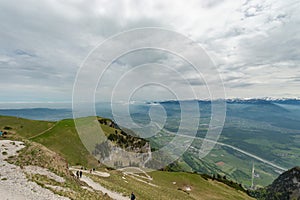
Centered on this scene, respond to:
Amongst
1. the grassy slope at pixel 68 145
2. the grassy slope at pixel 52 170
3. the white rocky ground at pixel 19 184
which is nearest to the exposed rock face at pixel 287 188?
the grassy slope at pixel 68 145

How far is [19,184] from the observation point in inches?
869

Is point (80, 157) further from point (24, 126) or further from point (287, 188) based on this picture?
point (287, 188)

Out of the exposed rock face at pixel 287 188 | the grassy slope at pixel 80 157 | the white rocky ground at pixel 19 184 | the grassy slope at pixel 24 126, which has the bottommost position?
the exposed rock face at pixel 287 188

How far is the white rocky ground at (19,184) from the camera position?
64.6ft

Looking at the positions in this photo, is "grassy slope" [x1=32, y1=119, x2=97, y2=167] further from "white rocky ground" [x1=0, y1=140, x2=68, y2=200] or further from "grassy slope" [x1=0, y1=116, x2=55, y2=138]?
"white rocky ground" [x1=0, y1=140, x2=68, y2=200]

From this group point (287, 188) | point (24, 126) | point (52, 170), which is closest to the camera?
point (52, 170)

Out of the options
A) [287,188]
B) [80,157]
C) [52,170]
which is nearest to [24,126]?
[80,157]

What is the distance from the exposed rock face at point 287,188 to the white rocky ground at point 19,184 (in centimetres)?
18391

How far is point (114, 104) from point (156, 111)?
43.7 ft

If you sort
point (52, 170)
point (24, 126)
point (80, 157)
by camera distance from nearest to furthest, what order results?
1. point (52, 170)
2. point (80, 157)
3. point (24, 126)

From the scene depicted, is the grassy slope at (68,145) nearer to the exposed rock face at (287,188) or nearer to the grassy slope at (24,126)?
the grassy slope at (24,126)

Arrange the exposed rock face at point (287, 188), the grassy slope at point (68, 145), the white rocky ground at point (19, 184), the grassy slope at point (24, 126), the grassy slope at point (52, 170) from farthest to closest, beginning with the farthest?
the exposed rock face at point (287, 188), the grassy slope at point (24, 126), the grassy slope at point (68, 145), the grassy slope at point (52, 170), the white rocky ground at point (19, 184)

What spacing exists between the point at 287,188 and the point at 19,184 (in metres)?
194

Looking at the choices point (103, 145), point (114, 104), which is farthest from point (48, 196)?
point (103, 145)
